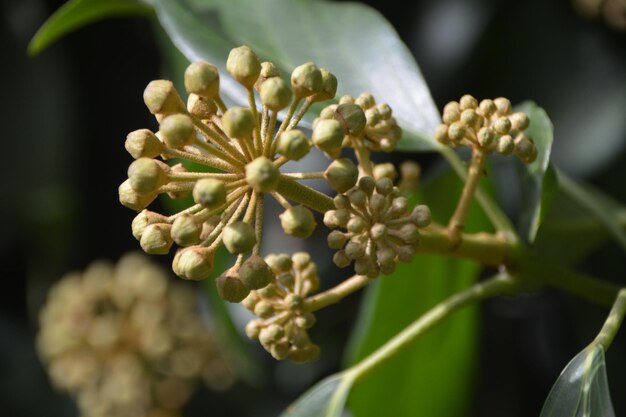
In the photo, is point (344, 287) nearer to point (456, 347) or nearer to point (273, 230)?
point (456, 347)

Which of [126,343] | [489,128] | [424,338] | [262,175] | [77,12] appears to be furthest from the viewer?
[126,343]

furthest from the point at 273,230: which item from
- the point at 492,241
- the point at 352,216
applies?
the point at 352,216

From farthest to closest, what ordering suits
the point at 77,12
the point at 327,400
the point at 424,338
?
the point at 424,338 → the point at 77,12 → the point at 327,400

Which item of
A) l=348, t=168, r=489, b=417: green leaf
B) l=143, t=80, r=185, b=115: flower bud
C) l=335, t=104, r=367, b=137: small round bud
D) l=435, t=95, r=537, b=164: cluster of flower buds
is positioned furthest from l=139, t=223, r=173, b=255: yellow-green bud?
l=348, t=168, r=489, b=417: green leaf

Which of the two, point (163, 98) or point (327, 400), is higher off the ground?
point (163, 98)

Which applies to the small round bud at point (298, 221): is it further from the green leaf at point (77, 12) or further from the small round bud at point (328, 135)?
the green leaf at point (77, 12)

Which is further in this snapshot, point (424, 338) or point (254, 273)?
point (424, 338)

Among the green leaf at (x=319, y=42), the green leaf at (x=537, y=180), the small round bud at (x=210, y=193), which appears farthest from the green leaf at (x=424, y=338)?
the small round bud at (x=210, y=193)

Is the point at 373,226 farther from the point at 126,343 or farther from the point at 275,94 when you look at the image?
the point at 126,343

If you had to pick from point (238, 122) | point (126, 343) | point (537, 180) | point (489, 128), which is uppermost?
point (238, 122)

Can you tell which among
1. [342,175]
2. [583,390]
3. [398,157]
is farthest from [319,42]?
[398,157]
